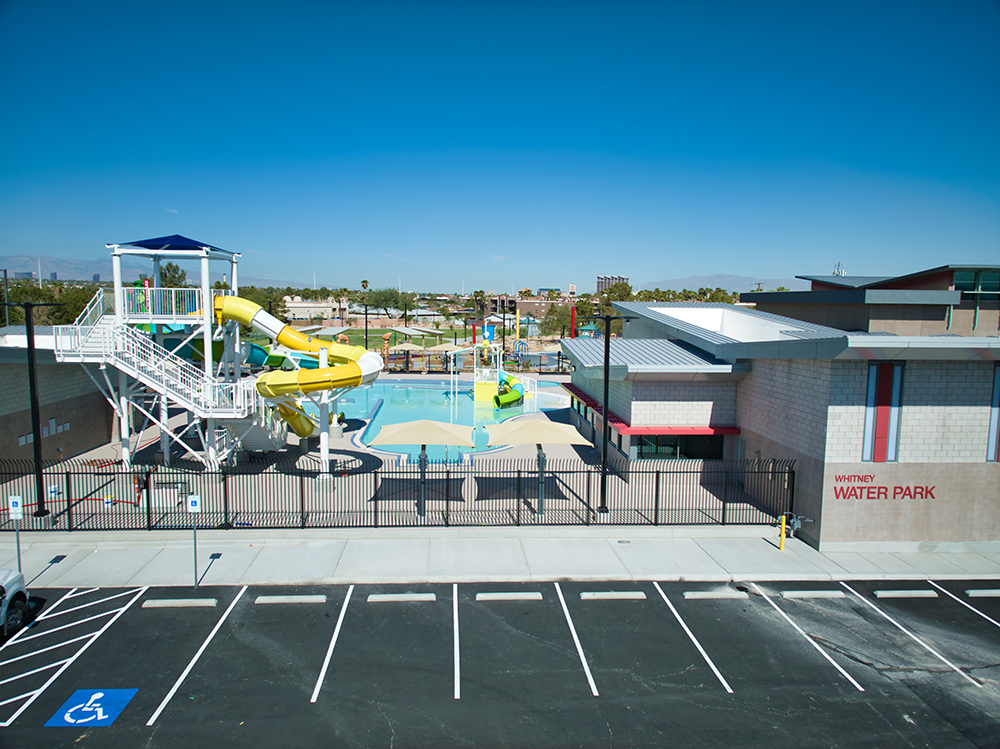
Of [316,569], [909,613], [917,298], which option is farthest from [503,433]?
[917,298]

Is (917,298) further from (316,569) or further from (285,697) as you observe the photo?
(285,697)

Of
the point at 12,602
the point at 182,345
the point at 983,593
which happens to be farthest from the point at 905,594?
the point at 182,345

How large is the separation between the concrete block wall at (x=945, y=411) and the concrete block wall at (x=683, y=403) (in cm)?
676

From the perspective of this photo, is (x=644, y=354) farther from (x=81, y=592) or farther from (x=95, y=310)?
(x=95, y=310)

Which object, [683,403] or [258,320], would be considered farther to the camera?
[683,403]

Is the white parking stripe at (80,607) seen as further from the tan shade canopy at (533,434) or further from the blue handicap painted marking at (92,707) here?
the tan shade canopy at (533,434)

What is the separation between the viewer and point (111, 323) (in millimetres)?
19672

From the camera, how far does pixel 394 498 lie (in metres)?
19.4

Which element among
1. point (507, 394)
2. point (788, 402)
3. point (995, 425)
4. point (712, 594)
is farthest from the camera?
point (507, 394)

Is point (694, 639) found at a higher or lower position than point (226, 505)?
lower

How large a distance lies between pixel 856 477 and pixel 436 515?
1206cm

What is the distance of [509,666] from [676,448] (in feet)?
46.1

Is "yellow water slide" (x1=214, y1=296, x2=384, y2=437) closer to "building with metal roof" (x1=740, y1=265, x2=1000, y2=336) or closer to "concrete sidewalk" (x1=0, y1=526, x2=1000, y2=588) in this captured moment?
"concrete sidewalk" (x1=0, y1=526, x2=1000, y2=588)

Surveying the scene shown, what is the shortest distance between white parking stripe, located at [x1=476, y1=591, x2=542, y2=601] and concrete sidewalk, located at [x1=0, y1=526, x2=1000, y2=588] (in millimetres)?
690
